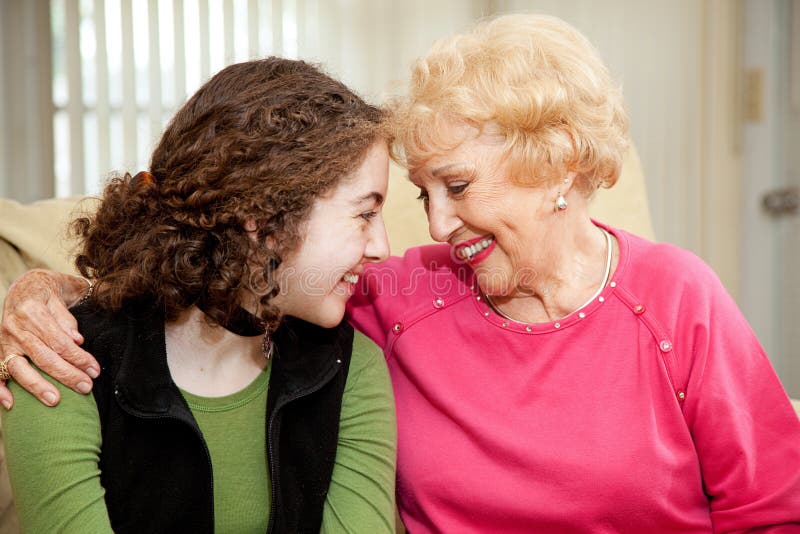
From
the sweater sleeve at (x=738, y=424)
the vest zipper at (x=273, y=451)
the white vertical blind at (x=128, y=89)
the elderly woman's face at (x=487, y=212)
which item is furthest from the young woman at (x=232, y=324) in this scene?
the white vertical blind at (x=128, y=89)

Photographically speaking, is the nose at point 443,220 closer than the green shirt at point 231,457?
No

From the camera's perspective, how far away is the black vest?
117 centimetres

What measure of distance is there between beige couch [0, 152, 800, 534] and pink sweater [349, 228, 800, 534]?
1.16ft

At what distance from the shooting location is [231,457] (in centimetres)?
124

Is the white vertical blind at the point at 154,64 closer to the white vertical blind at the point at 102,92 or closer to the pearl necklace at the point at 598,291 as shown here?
the white vertical blind at the point at 102,92

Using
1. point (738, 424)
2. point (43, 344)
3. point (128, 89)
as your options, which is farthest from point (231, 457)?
point (128, 89)

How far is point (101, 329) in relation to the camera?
3.98 feet

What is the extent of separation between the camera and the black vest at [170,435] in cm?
117

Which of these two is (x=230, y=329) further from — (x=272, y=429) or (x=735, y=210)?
(x=735, y=210)

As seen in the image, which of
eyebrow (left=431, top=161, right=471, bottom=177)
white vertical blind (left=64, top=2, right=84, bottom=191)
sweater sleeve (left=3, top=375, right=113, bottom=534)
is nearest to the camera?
sweater sleeve (left=3, top=375, right=113, bottom=534)

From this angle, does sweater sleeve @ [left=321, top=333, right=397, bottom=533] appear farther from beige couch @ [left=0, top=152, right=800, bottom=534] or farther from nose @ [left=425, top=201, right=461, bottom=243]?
beige couch @ [left=0, top=152, right=800, bottom=534]

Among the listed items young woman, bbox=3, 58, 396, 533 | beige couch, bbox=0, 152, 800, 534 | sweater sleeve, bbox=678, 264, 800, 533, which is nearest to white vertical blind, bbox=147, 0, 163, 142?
beige couch, bbox=0, 152, 800, 534

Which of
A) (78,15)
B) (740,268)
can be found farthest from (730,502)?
(78,15)

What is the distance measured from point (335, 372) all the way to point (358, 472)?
0.16 m
